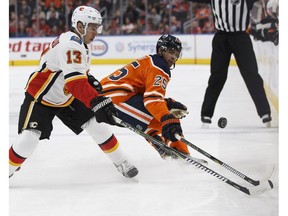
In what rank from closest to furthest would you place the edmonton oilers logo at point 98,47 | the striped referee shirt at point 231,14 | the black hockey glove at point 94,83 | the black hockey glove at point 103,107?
the striped referee shirt at point 231,14 → the black hockey glove at point 103,107 → the black hockey glove at point 94,83 → the edmonton oilers logo at point 98,47

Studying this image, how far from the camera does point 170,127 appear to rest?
2.14 metres

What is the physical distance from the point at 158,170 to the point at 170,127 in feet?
0.60

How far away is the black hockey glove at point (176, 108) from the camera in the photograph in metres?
2.17

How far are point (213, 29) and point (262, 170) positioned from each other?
41 centimetres

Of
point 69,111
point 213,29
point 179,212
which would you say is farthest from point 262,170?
point 69,111

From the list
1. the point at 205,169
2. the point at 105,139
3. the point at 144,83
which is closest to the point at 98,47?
the point at 144,83

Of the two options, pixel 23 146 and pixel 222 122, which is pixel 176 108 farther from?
pixel 23 146

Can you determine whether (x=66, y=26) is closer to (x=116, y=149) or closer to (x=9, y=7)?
(x=9, y=7)

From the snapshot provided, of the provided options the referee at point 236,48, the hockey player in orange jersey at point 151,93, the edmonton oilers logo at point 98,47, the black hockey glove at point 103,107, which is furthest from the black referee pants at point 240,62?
the edmonton oilers logo at point 98,47

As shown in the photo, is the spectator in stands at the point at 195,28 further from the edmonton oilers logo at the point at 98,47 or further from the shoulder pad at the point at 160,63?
the edmonton oilers logo at the point at 98,47

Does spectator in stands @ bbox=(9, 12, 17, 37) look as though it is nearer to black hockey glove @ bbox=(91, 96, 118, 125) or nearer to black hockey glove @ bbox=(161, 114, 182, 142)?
black hockey glove @ bbox=(91, 96, 118, 125)

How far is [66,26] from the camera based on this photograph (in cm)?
207

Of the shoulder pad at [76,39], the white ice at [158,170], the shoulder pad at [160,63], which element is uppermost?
the shoulder pad at [76,39]

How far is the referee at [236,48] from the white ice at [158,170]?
3cm
